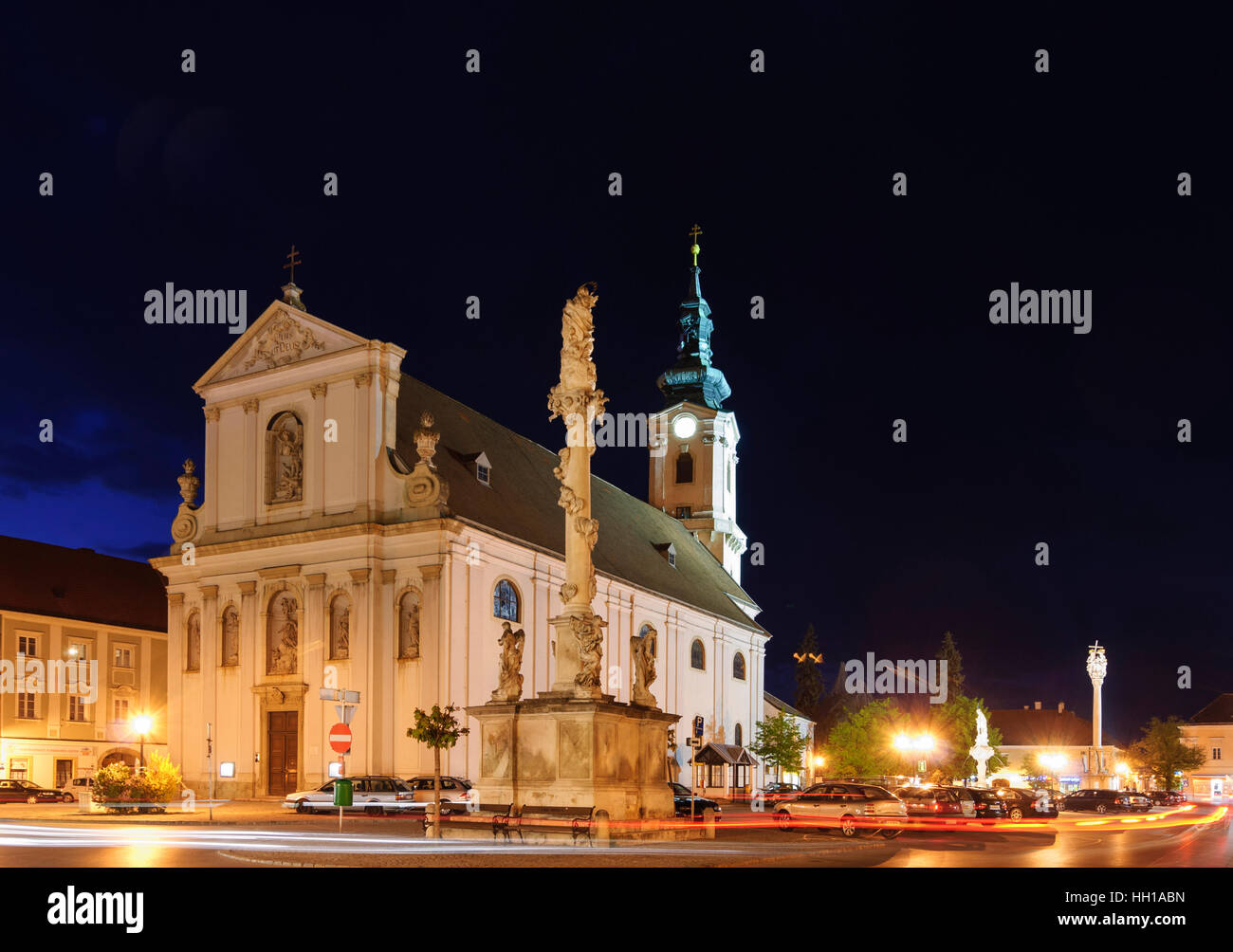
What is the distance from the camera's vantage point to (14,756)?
176ft

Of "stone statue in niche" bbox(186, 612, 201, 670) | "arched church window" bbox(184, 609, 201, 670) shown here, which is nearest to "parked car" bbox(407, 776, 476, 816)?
"stone statue in niche" bbox(186, 612, 201, 670)

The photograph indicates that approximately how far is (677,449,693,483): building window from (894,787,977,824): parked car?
4355 cm

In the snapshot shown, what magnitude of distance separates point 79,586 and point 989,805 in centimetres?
4306

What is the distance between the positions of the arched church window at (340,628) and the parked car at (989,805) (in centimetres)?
2118

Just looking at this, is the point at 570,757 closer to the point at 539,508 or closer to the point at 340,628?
the point at 340,628

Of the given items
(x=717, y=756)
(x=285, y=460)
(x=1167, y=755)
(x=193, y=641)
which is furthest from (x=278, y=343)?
(x=1167, y=755)

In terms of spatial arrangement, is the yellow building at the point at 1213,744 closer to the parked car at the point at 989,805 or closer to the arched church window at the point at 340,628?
the parked car at the point at 989,805

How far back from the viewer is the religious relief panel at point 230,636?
157 ft

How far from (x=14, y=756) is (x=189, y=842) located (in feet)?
122

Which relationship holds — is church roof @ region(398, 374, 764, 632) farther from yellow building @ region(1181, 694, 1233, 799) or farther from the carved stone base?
yellow building @ region(1181, 694, 1233, 799)

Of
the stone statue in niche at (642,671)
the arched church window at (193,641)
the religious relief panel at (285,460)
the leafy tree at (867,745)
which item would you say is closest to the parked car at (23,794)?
the arched church window at (193,641)

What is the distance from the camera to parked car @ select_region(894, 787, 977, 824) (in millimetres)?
33531

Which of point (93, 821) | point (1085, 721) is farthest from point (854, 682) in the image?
point (93, 821)

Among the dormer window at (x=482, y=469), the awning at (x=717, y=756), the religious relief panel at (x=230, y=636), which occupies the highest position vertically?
the dormer window at (x=482, y=469)
